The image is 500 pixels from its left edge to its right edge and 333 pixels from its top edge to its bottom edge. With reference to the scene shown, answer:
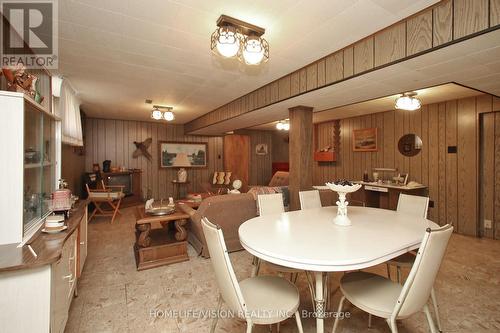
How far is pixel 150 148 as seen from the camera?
24.2ft

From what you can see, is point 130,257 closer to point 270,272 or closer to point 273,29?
point 270,272

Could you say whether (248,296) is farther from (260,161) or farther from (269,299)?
(260,161)

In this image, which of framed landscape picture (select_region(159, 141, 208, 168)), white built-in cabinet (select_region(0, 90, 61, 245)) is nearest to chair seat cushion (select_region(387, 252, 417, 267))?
white built-in cabinet (select_region(0, 90, 61, 245))

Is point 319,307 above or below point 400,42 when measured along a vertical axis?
below

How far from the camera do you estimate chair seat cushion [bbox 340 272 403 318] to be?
1.40 metres

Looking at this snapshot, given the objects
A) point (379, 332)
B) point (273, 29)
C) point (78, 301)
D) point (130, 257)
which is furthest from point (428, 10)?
point (130, 257)

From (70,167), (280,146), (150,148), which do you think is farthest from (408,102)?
(150,148)

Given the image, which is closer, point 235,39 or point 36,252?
point 36,252

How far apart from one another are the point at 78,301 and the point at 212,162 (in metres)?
6.26

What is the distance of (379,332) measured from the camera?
1778 mm

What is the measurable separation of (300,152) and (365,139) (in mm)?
3088

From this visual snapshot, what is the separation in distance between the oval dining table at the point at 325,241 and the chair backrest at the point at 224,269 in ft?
0.71

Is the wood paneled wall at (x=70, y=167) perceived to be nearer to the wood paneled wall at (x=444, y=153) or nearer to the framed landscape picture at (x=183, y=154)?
the framed landscape picture at (x=183, y=154)

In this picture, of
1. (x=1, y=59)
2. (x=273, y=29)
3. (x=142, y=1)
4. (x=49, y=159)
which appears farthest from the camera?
(x=49, y=159)
